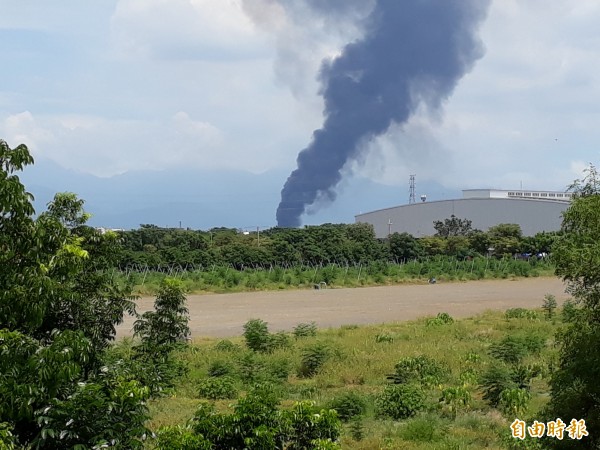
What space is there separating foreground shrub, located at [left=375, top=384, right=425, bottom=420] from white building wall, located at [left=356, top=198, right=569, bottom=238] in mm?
56859

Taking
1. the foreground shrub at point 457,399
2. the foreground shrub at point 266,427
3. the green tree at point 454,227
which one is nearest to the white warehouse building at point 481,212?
the green tree at point 454,227

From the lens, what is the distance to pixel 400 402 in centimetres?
1046

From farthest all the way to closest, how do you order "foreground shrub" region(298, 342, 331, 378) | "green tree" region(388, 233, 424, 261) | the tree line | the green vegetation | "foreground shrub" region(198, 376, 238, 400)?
"green tree" region(388, 233, 424, 261) → the tree line → "foreground shrub" region(298, 342, 331, 378) → "foreground shrub" region(198, 376, 238, 400) → the green vegetation

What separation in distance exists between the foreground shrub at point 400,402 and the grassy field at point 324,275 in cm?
2669

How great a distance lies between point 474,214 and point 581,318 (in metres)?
71.3

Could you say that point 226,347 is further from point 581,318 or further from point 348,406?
Answer: point 581,318

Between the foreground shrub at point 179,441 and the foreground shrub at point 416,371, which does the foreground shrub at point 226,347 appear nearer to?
the foreground shrub at point 416,371

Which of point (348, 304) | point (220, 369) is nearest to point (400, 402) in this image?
point (220, 369)

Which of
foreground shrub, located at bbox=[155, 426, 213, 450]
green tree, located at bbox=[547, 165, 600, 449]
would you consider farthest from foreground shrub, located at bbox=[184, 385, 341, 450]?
green tree, located at bbox=[547, 165, 600, 449]

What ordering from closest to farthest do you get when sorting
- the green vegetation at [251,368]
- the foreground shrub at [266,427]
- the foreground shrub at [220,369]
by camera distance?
the green vegetation at [251,368]
the foreground shrub at [266,427]
the foreground shrub at [220,369]

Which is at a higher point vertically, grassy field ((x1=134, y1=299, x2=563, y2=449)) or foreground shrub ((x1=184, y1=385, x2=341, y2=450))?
foreground shrub ((x1=184, y1=385, x2=341, y2=450))

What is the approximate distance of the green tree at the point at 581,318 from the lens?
19.6ft

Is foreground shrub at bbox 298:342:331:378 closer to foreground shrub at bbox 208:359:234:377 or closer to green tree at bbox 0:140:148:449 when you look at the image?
foreground shrub at bbox 208:359:234:377

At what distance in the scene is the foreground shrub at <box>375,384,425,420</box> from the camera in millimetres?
10336
